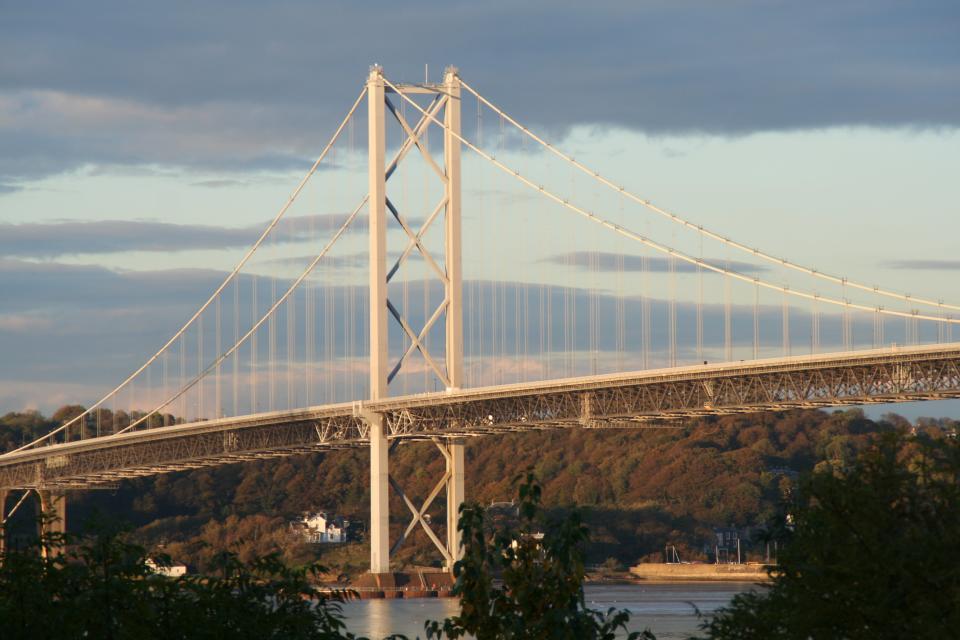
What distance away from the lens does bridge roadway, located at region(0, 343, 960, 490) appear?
41.5 m

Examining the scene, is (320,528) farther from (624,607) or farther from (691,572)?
(624,607)

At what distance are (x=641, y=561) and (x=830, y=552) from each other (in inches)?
2670

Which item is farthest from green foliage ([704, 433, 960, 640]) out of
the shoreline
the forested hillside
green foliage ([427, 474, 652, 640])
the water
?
the forested hillside

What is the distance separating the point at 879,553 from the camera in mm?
10047

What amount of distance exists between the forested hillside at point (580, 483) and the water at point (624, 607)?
41.7 feet

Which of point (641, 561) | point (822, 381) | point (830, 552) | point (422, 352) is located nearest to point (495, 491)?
point (641, 561)

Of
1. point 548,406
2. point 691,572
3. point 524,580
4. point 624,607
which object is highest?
point 548,406

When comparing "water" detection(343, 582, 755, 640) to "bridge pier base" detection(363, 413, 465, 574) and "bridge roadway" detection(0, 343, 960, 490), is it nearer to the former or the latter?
"bridge pier base" detection(363, 413, 465, 574)

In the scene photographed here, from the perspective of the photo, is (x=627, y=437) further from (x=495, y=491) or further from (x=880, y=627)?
(x=880, y=627)

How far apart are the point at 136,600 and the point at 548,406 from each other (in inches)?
1581

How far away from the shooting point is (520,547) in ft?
33.0

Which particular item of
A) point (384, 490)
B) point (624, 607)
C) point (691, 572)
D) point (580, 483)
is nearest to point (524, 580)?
point (624, 607)

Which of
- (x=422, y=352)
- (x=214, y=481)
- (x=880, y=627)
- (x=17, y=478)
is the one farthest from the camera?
(x=214, y=481)

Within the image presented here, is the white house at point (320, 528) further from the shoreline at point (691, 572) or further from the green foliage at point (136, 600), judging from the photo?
→ the green foliage at point (136, 600)
